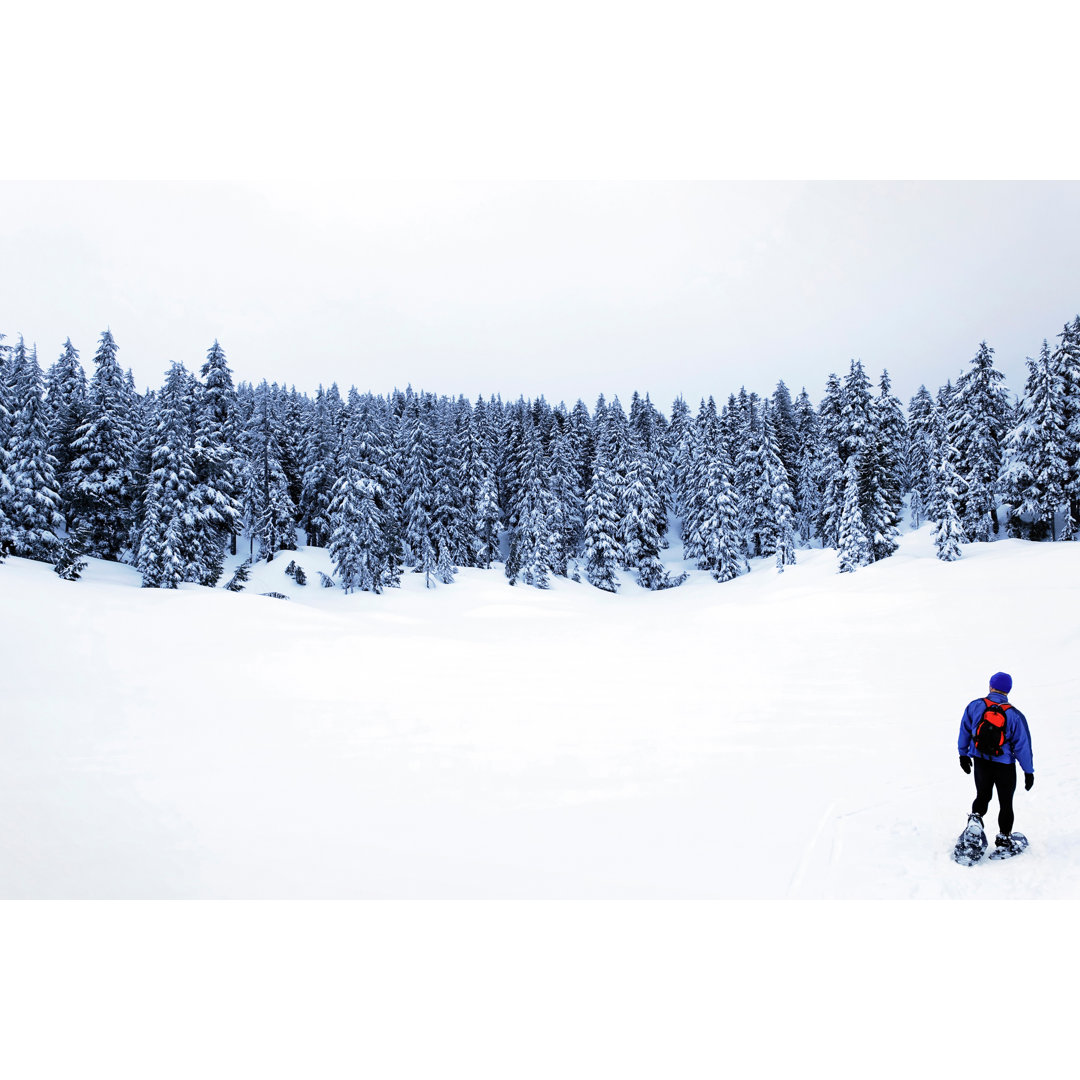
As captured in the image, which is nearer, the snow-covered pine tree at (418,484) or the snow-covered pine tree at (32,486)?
the snow-covered pine tree at (32,486)

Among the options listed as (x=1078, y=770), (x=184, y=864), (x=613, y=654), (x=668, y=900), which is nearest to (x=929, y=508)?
(x=613, y=654)

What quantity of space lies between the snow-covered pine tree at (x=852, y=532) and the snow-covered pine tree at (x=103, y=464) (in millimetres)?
41921

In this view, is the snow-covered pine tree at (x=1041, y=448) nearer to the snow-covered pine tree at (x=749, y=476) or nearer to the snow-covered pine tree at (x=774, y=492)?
the snow-covered pine tree at (x=774, y=492)

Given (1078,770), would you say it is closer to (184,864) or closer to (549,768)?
(549,768)

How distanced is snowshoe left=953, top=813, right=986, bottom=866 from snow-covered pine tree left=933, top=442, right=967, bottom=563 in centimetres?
2644

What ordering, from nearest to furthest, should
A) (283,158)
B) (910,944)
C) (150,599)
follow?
(910,944) < (283,158) < (150,599)

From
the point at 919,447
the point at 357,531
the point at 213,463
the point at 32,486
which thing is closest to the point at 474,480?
the point at 357,531

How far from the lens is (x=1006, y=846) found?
6418 mm

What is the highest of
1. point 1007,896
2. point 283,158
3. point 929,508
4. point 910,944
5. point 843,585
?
point 283,158

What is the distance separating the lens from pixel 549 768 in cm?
973

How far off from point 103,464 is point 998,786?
131 ft

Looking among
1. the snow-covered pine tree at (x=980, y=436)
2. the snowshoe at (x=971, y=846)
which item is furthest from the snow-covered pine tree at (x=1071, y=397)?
the snowshoe at (x=971, y=846)

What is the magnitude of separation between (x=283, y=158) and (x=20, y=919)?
36.3 ft

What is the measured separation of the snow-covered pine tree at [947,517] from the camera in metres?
29.2
